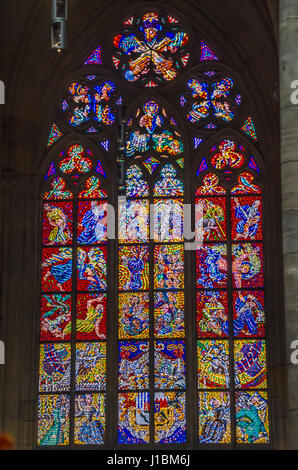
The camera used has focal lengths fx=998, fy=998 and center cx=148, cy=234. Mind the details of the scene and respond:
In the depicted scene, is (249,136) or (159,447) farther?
(249,136)

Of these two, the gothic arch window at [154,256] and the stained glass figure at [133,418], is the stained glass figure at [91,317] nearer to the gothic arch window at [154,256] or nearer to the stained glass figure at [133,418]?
the gothic arch window at [154,256]

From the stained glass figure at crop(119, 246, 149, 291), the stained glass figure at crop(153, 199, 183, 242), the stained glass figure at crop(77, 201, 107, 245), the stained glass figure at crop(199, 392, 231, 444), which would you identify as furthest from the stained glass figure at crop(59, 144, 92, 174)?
the stained glass figure at crop(199, 392, 231, 444)

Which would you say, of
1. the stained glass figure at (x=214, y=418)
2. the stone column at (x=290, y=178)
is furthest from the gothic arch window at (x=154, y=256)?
the stone column at (x=290, y=178)

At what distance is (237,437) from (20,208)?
508 centimetres

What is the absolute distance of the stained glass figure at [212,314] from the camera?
1586 cm

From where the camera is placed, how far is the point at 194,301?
52.4 feet

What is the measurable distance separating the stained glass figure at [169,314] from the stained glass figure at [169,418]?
0.97m

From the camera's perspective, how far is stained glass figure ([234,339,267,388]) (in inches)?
614

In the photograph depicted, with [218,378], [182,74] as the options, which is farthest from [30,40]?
[218,378]

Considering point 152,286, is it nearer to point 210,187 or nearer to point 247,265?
point 247,265

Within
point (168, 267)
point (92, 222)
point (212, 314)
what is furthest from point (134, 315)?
point (92, 222)

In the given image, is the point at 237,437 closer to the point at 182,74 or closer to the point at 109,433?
the point at 109,433

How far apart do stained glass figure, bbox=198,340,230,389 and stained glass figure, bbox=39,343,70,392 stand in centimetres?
213

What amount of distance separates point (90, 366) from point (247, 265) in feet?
9.84
